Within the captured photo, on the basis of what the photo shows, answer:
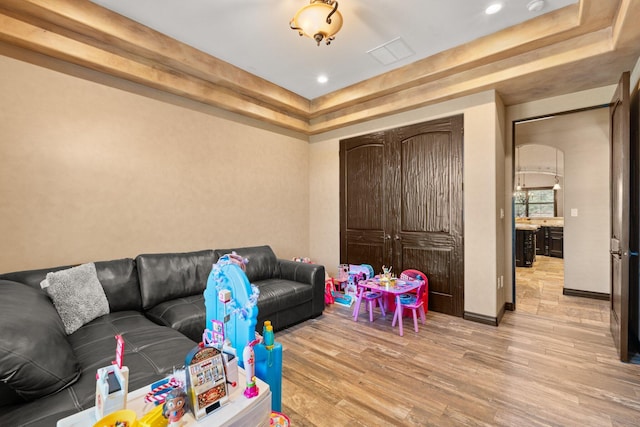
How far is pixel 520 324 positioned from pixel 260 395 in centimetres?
349

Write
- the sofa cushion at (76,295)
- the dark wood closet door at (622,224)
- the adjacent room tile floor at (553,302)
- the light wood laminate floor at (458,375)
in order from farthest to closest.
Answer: the adjacent room tile floor at (553,302) → the dark wood closet door at (622,224) → the sofa cushion at (76,295) → the light wood laminate floor at (458,375)

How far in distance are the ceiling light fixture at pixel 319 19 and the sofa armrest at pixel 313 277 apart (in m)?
2.49

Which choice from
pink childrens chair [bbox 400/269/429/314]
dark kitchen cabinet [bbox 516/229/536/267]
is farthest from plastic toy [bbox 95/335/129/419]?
dark kitchen cabinet [bbox 516/229/536/267]

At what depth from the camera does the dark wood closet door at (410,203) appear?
143 inches

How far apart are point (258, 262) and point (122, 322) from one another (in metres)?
1.66

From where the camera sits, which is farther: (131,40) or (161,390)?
(131,40)

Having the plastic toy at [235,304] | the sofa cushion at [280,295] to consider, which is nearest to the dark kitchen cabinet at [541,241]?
the sofa cushion at [280,295]

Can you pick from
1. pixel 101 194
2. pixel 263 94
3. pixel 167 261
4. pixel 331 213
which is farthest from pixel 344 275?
pixel 101 194

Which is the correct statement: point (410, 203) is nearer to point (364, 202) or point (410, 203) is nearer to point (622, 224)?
point (364, 202)

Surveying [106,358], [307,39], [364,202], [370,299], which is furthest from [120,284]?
[364,202]

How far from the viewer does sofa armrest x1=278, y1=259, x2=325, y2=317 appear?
3545mm

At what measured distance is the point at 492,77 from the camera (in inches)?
125

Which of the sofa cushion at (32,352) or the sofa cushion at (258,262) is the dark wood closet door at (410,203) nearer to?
the sofa cushion at (258,262)

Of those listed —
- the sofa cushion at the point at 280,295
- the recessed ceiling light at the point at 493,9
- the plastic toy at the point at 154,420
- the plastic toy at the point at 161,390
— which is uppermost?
the recessed ceiling light at the point at 493,9
